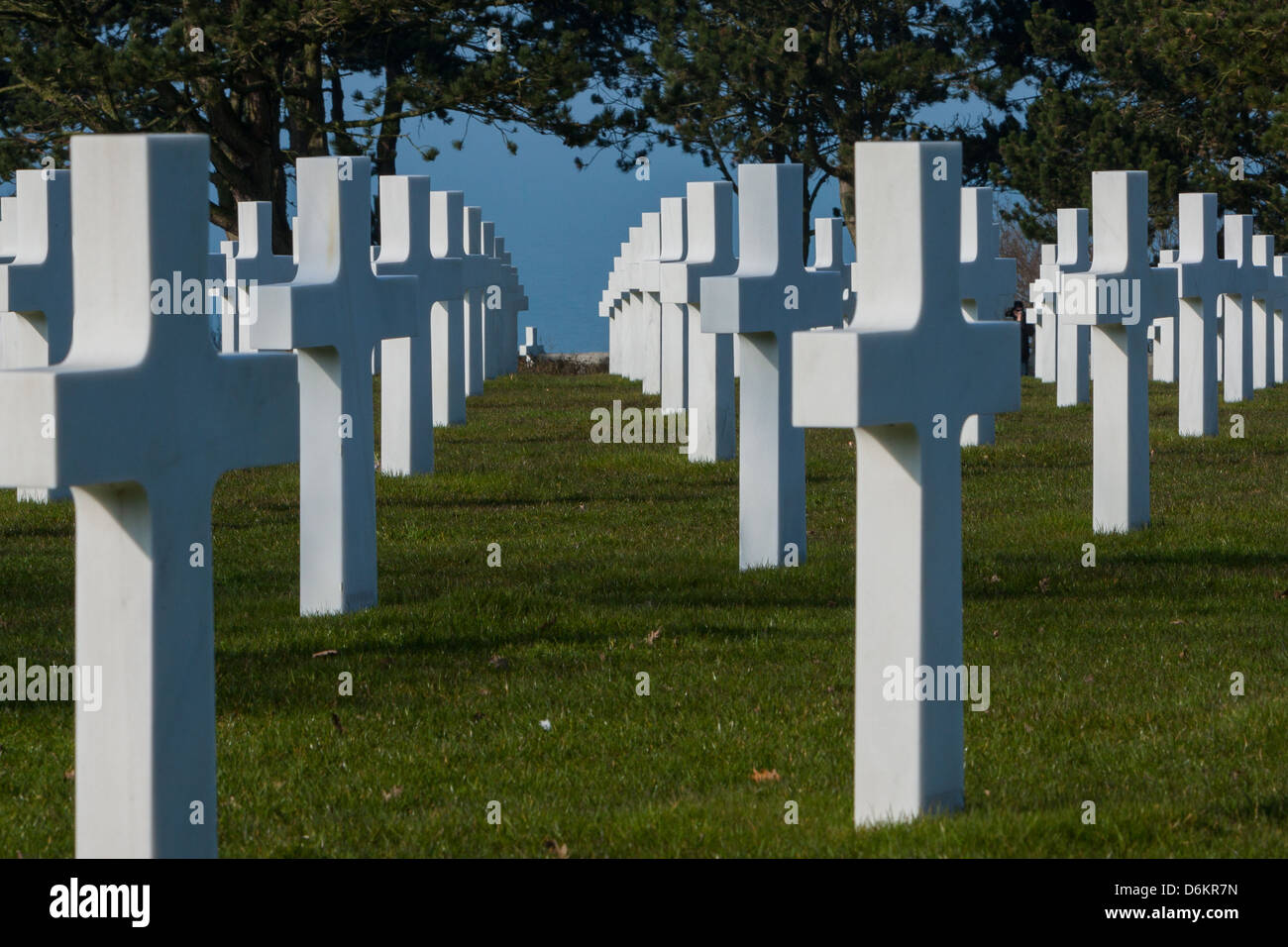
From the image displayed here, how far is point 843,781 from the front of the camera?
6152mm

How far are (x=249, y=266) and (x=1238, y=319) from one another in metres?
10.2

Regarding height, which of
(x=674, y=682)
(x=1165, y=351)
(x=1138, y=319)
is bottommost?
(x=674, y=682)

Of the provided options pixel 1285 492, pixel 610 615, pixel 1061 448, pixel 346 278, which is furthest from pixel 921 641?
pixel 1061 448

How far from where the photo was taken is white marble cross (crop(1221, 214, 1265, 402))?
64.0ft

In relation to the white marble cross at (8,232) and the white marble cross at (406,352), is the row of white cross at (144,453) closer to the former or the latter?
the white marble cross at (406,352)

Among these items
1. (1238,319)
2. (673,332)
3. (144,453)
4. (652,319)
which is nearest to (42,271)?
(673,332)

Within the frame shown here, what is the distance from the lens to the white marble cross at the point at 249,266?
15.4 metres

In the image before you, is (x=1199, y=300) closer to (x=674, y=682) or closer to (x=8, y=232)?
(x=8, y=232)

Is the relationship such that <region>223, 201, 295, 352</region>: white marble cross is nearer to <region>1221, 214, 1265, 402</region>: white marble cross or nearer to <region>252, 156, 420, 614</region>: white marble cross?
<region>252, 156, 420, 614</region>: white marble cross

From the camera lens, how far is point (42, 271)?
12492mm

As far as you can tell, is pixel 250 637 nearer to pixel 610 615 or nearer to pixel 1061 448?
pixel 610 615
